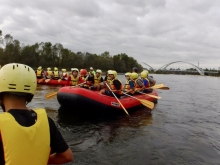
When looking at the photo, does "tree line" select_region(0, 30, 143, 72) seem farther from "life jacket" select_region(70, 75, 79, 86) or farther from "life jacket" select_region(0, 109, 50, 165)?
"life jacket" select_region(0, 109, 50, 165)

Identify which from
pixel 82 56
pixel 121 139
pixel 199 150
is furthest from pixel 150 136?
pixel 82 56

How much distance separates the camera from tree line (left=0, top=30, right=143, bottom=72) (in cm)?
4803

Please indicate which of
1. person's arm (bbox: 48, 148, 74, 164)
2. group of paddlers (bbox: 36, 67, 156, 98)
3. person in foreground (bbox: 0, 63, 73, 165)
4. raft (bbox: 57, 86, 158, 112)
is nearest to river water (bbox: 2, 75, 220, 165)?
raft (bbox: 57, 86, 158, 112)

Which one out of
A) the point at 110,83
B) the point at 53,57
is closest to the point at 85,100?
the point at 110,83

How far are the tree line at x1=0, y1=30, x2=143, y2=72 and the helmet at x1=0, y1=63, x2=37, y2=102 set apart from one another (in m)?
47.0

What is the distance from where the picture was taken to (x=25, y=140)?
1.59 metres

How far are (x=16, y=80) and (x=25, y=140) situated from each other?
446 mm

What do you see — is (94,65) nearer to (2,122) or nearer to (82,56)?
(82,56)

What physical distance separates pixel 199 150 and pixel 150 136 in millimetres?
1413

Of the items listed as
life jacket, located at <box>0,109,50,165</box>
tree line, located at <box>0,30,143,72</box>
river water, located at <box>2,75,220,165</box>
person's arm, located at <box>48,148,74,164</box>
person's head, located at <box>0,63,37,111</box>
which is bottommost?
river water, located at <box>2,75,220,165</box>

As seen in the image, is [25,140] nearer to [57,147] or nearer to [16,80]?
[57,147]

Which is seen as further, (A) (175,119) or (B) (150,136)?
(A) (175,119)

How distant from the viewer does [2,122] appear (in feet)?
4.97

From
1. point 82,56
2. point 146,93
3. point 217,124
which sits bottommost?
point 217,124
